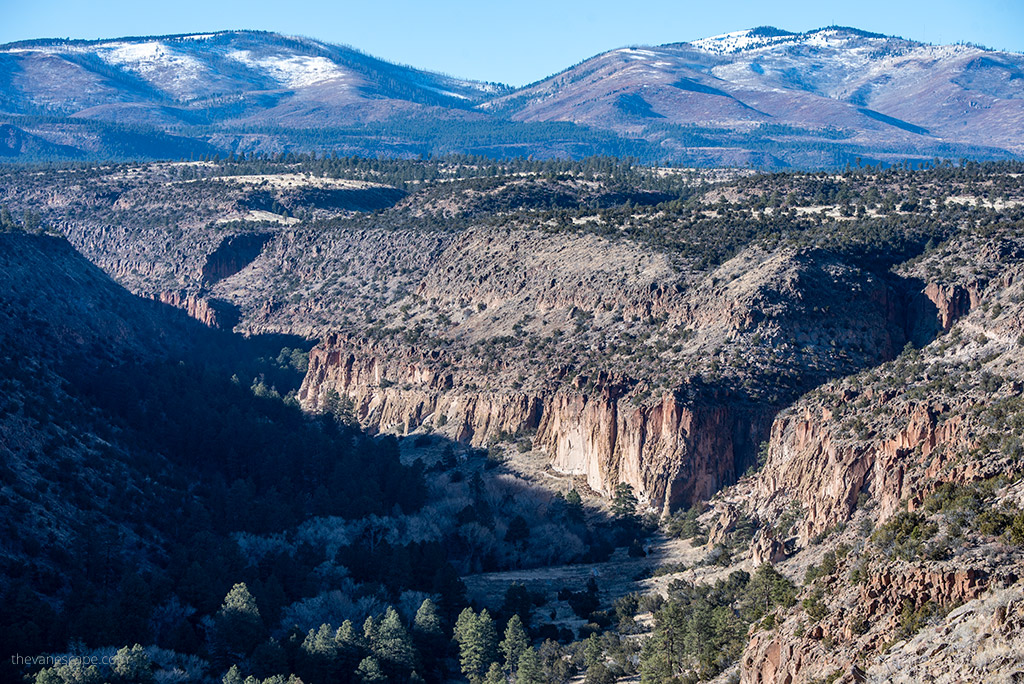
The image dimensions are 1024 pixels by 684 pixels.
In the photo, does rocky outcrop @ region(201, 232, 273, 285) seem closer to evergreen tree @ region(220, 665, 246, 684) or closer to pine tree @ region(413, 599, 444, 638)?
pine tree @ region(413, 599, 444, 638)

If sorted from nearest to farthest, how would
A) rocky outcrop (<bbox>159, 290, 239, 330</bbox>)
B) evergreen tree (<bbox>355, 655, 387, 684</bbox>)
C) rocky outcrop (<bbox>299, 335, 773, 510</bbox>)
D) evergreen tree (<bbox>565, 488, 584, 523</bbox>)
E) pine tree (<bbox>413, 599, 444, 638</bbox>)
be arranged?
evergreen tree (<bbox>355, 655, 387, 684</bbox>) → pine tree (<bbox>413, 599, 444, 638</bbox>) → rocky outcrop (<bbox>299, 335, 773, 510</bbox>) → evergreen tree (<bbox>565, 488, 584, 523</bbox>) → rocky outcrop (<bbox>159, 290, 239, 330</bbox>)

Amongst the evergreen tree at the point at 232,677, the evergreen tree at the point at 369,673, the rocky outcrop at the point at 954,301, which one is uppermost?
the rocky outcrop at the point at 954,301

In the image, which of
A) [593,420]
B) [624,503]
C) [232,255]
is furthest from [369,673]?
[232,255]

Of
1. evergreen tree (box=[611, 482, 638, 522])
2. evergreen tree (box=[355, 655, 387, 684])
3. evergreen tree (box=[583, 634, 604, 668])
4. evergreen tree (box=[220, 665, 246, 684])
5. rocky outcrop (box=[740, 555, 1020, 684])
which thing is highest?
rocky outcrop (box=[740, 555, 1020, 684])

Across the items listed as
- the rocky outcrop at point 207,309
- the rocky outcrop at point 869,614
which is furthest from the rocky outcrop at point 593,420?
the rocky outcrop at point 869,614

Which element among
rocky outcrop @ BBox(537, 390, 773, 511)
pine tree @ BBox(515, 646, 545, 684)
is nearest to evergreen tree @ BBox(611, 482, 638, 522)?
rocky outcrop @ BBox(537, 390, 773, 511)

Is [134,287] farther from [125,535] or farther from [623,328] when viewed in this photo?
[125,535]

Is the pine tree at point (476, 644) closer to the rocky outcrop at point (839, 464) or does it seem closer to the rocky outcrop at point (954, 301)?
the rocky outcrop at point (839, 464)
